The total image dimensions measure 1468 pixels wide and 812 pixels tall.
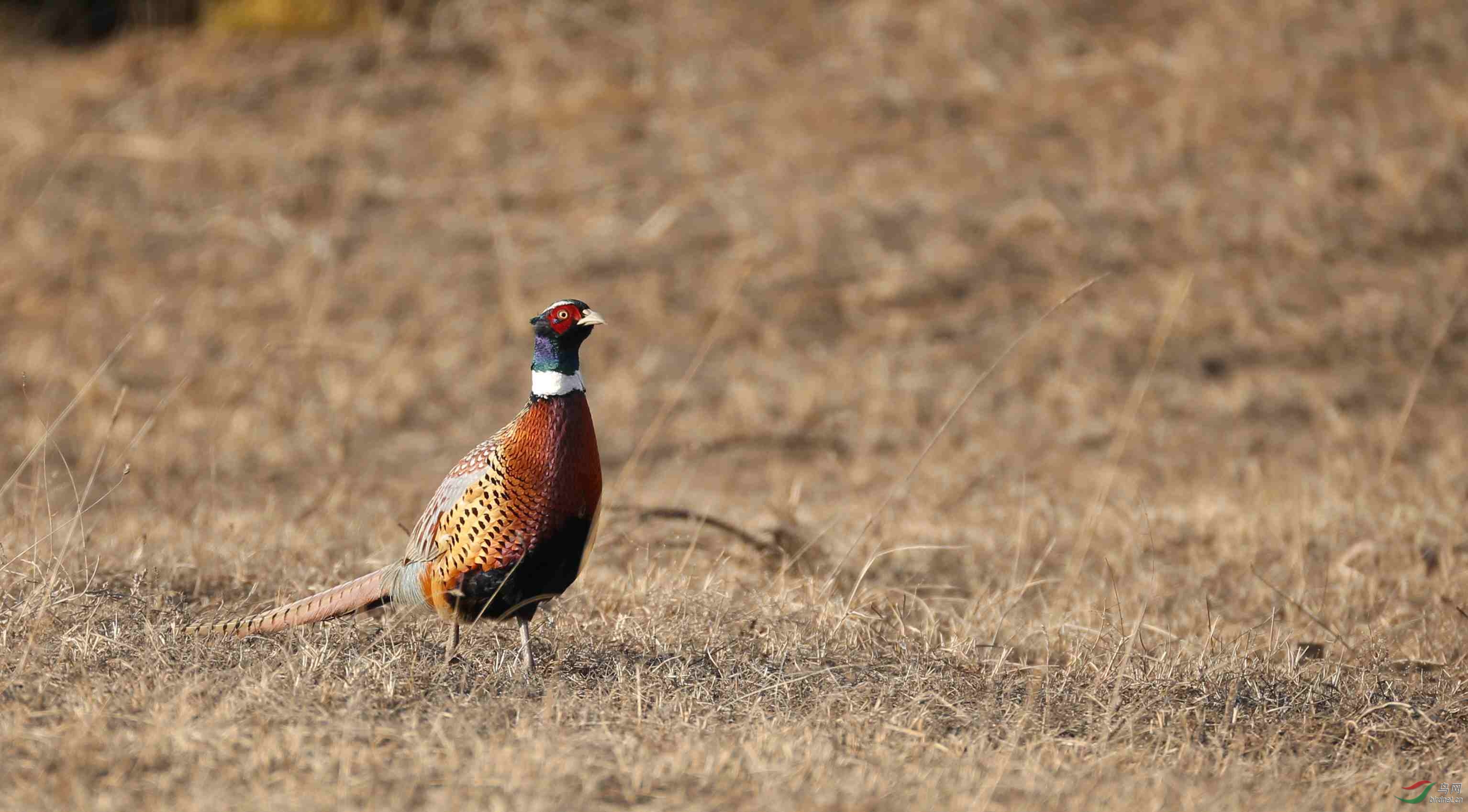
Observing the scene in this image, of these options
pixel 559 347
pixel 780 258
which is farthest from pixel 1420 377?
pixel 780 258

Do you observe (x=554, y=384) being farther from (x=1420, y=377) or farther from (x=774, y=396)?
(x=774, y=396)

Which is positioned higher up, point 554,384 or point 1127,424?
point 554,384

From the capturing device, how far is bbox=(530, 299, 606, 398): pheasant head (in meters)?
3.67

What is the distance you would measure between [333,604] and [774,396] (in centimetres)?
524

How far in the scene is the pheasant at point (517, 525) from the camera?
3611mm

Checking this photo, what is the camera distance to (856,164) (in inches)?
435

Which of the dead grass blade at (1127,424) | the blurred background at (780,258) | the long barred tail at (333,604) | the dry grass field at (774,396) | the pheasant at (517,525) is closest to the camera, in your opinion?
the dry grass field at (774,396)

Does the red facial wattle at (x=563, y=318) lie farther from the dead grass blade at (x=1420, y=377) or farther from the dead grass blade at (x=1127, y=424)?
the dead grass blade at (x=1420, y=377)

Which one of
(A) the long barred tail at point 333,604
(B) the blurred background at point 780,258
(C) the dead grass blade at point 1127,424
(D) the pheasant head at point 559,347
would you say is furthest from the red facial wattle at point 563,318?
(C) the dead grass blade at point 1127,424

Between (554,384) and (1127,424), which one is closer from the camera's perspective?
(554,384)

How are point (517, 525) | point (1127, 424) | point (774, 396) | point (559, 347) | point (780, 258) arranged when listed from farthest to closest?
point (780, 258) → point (774, 396) → point (1127, 424) → point (559, 347) → point (517, 525)

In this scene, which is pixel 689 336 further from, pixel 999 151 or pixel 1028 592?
pixel 1028 592

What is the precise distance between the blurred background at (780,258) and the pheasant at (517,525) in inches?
55.8

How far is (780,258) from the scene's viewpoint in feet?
33.4
